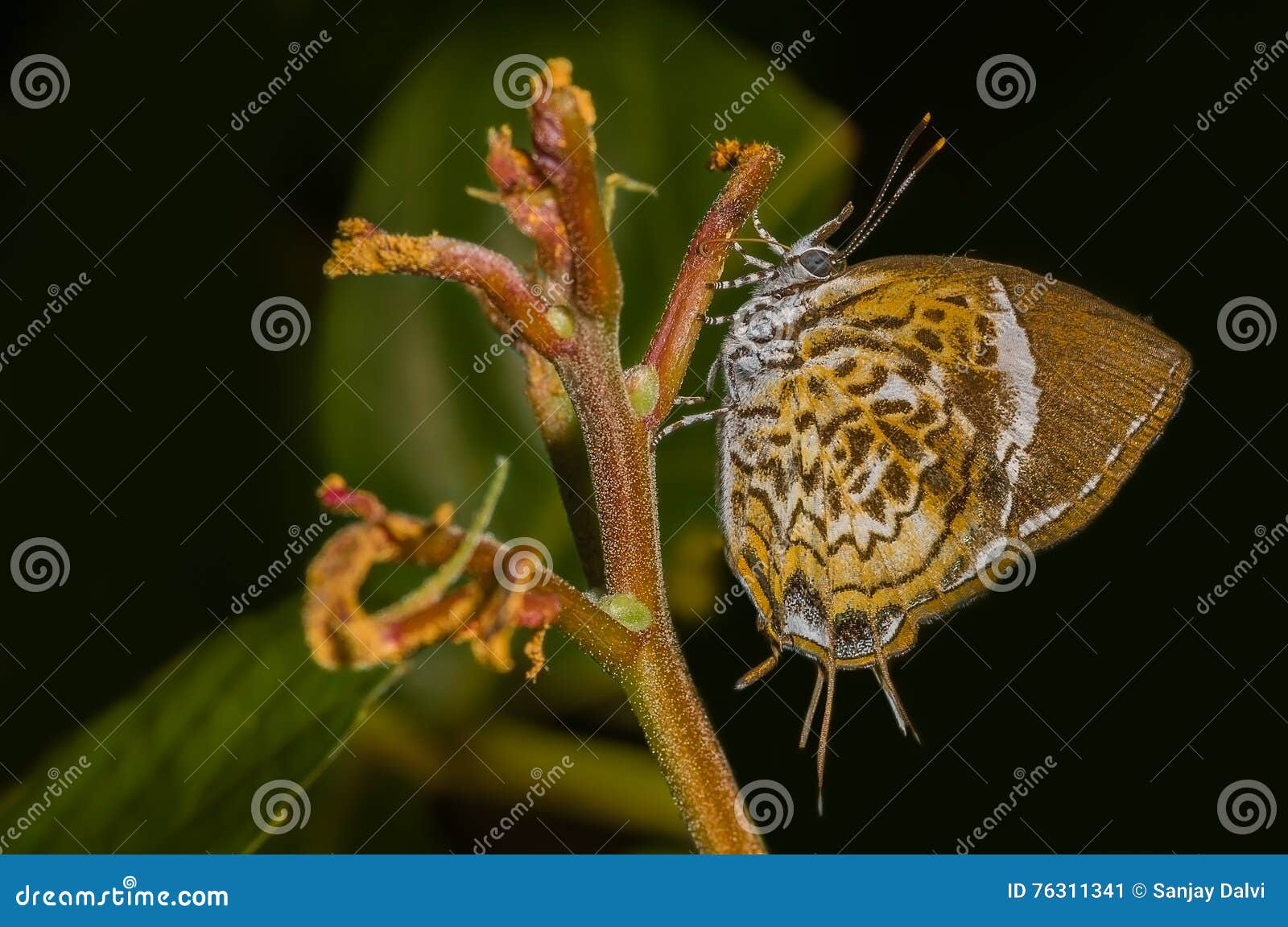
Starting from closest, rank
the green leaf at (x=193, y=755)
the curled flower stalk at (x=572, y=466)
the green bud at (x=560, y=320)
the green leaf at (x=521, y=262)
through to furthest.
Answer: the curled flower stalk at (x=572, y=466), the green bud at (x=560, y=320), the green leaf at (x=193, y=755), the green leaf at (x=521, y=262)

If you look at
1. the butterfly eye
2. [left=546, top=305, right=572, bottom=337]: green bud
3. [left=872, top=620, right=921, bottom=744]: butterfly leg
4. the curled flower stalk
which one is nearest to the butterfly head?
the butterfly eye

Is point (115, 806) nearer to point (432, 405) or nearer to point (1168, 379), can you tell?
point (432, 405)

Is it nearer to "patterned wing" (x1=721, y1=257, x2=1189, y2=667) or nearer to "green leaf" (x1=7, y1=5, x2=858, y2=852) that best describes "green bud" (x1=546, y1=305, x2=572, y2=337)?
"patterned wing" (x1=721, y1=257, x2=1189, y2=667)

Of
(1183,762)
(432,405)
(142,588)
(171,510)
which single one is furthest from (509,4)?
(1183,762)

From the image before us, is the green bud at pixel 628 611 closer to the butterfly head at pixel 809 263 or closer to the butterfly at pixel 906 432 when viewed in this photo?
the butterfly at pixel 906 432

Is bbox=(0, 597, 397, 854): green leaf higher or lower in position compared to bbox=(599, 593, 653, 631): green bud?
lower

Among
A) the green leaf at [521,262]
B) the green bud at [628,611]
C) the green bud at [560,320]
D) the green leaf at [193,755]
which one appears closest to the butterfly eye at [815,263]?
the green leaf at [521,262]
